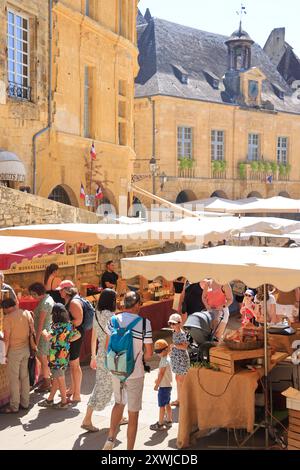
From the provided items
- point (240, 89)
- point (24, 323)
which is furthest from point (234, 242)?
point (240, 89)

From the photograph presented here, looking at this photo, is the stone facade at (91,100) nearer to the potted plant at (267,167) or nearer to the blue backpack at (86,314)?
the blue backpack at (86,314)

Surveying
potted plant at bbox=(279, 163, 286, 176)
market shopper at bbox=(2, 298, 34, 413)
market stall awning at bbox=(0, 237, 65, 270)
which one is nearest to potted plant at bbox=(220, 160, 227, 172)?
potted plant at bbox=(279, 163, 286, 176)

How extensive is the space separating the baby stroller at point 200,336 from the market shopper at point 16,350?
74.8 inches

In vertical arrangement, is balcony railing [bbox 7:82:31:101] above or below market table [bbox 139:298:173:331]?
above

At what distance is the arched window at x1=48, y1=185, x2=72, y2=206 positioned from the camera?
19109mm

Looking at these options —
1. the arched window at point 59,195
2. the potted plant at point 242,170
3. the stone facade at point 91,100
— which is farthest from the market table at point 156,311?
the potted plant at point 242,170

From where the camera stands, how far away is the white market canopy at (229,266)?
5602 millimetres

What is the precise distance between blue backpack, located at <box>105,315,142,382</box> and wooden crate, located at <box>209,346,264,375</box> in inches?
39.3

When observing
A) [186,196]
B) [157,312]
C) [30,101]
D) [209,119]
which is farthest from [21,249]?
[209,119]

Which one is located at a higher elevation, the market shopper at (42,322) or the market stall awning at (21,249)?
the market stall awning at (21,249)

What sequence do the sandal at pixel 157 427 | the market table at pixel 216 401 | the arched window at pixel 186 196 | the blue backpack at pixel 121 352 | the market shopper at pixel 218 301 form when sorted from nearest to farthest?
the blue backpack at pixel 121 352
the market table at pixel 216 401
the sandal at pixel 157 427
the market shopper at pixel 218 301
the arched window at pixel 186 196

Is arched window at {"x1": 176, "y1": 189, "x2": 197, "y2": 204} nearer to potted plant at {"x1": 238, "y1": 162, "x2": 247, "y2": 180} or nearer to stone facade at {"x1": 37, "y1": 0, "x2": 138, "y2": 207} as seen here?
potted plant at {"x1": 238, "y1": 162, "x2": 247, "y2": 180}

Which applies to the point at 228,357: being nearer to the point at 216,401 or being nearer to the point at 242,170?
the point at 216,401

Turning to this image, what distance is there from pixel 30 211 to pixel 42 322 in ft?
16.1
